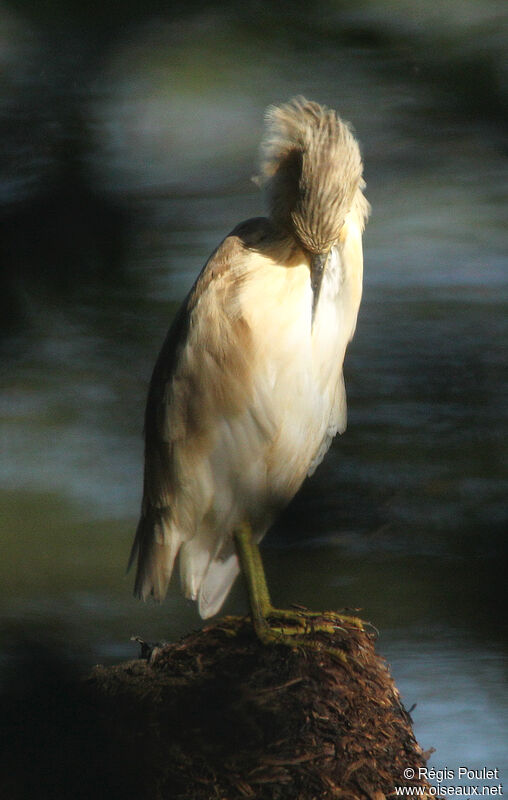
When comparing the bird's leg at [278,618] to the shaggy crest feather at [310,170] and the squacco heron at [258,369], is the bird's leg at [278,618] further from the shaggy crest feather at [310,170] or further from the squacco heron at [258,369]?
the shaggy crest feather at [310,170]

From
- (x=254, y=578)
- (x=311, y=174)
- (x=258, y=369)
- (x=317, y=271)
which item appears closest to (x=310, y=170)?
(x=311, y=174)

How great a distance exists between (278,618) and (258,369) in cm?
35

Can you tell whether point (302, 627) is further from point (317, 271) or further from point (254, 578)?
point (317, 271)

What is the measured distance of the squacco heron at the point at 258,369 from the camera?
1.29 meters

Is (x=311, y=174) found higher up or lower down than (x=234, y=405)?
higher up

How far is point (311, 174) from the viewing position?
124 centimetres

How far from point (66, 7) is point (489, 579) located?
1.29 meters

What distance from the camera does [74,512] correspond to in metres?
1.77

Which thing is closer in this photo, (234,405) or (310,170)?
(310,170)

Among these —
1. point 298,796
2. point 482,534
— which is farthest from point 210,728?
point 482,534

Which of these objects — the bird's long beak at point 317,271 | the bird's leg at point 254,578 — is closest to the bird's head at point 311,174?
the bird's long beak at point 317,271

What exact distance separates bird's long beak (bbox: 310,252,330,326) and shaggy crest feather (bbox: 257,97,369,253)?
15 millimetres

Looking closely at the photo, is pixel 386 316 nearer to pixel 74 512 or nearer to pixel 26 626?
pixel 74 512

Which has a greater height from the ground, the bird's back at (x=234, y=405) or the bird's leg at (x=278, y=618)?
the bird's back at (x=234, y=405)
